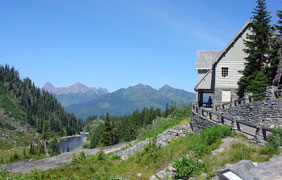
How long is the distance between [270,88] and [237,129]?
159 inches

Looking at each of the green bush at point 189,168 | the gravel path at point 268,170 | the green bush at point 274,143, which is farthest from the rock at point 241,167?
the green bush at point 274,143

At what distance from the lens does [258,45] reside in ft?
83.3

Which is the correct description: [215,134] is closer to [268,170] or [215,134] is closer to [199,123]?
[268,170]

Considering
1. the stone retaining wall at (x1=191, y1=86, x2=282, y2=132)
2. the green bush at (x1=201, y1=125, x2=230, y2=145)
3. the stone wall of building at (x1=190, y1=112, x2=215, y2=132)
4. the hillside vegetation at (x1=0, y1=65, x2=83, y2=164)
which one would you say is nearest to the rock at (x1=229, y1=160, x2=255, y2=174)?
the green bush at (x1=201, y1=125, x2=230, y2=145)

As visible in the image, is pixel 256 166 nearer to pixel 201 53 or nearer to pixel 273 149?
pixel 273 149

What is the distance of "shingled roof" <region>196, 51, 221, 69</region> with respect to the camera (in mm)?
33938

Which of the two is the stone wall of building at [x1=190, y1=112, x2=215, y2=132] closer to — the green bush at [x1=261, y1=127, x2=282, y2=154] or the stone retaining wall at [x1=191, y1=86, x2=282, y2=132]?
the stone retaining wall at [x1=191, y1=86, x2=282, y2=132]

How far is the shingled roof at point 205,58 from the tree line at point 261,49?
7.90 meters

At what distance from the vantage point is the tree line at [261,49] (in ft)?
78.3

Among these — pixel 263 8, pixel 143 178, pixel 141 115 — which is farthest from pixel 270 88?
pixel 141 115

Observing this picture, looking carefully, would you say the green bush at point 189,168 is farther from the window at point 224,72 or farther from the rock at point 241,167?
the window at point 224,72

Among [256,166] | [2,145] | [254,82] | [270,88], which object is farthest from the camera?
[2,145]

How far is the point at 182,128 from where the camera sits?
2639cm

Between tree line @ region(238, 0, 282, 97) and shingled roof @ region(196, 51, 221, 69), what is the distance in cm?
790
